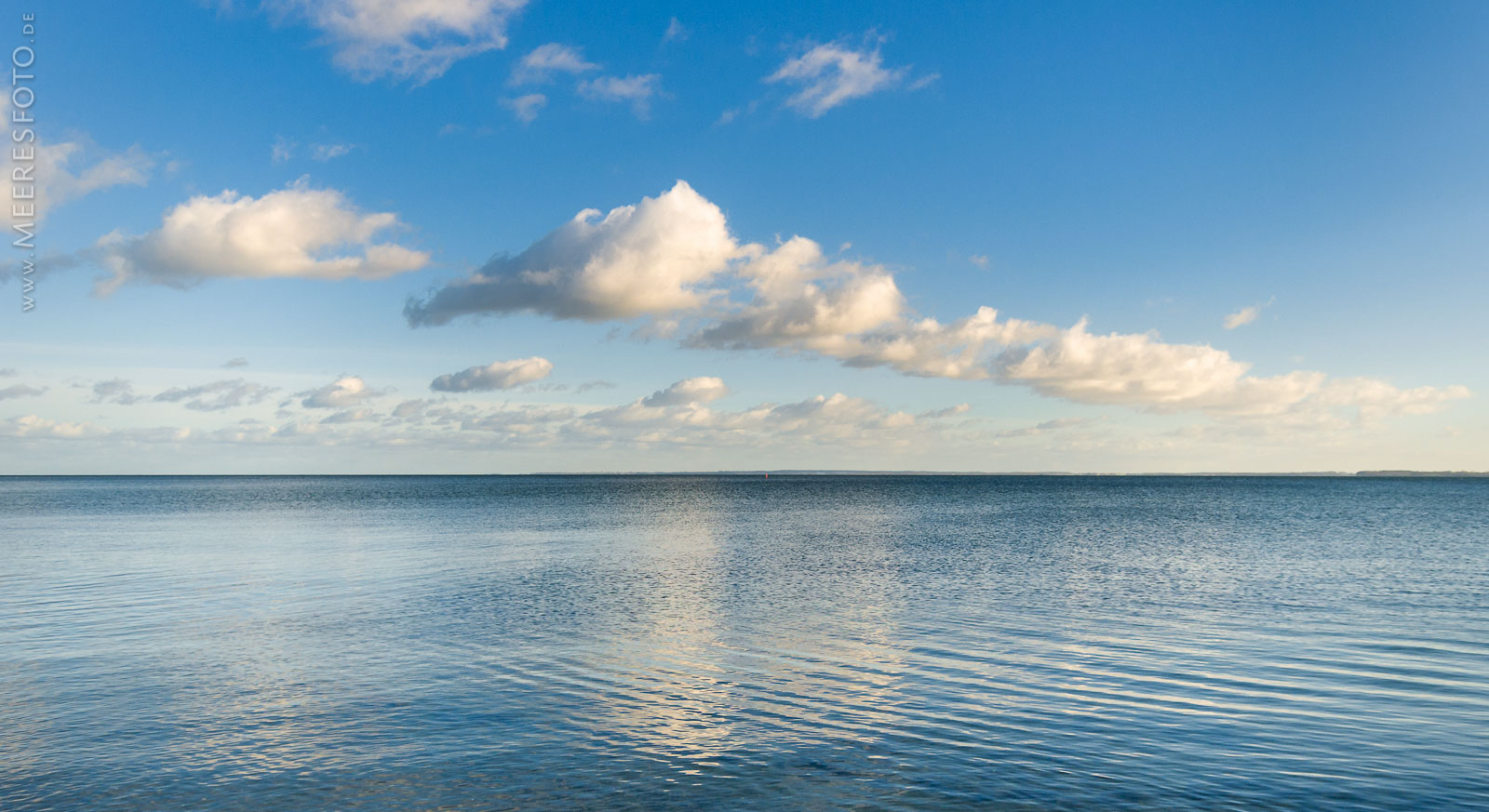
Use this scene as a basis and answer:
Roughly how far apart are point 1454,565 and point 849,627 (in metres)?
37.4

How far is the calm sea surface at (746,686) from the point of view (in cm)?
1462

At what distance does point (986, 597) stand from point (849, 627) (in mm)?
9191

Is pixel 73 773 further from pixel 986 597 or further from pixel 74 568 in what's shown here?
pixel 74 568

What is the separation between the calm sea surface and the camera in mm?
14625

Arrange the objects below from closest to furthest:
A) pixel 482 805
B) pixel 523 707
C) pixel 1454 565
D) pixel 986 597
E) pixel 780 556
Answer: pixel 482 805
pixel 523 707
pixel 986 597
pixel 1454 565
pixel 780 556

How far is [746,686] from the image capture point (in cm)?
2134

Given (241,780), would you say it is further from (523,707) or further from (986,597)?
(986,597)

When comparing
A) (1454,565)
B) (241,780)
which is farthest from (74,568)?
(1454,565)

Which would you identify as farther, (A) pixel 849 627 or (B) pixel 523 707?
(A) pixel 849 627

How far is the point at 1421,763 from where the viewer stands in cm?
1534

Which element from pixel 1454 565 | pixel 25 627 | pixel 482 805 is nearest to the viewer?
pixel 482 805

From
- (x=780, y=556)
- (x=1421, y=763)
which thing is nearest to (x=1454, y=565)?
(x=780, y=556)

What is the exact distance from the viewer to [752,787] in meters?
14.5

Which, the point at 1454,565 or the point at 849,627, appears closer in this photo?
the point at 849,627
